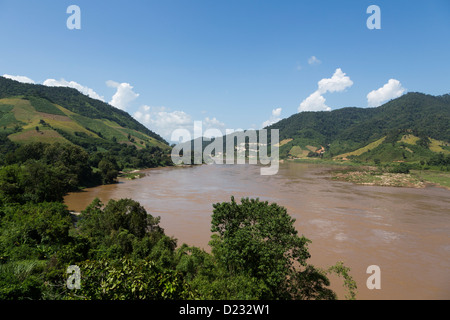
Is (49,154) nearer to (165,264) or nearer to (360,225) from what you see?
(165,264)

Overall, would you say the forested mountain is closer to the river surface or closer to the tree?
the river surface

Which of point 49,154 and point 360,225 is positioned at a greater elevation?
point 49,154

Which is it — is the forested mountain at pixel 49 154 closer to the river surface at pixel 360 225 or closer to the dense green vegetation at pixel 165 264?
the river surface at pixel 360 225

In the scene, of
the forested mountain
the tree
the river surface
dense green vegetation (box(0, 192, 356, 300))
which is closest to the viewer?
dense green vegetation (box(0, 192, 356, 300))

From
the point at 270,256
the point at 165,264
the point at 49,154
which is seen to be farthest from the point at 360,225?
the point at 49,154

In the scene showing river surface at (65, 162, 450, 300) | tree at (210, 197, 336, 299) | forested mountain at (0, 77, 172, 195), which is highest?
forested mountain at (0, 77, 172, 195)

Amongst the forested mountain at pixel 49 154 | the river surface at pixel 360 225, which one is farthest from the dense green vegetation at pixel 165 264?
the forested mountain at pixel 49 154

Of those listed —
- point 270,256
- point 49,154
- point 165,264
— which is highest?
point 49,154

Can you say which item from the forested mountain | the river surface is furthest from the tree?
the forested mountain
